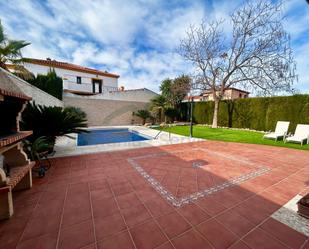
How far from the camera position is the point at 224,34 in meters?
12.5

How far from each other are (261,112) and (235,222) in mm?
12079

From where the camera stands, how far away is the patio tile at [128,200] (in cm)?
258

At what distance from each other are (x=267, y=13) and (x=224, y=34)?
2.97m

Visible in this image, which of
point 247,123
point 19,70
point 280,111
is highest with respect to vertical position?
point 19,70

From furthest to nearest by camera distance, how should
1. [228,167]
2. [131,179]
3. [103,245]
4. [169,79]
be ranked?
[169,79]
[228,167]
[131,179]
[103,245]

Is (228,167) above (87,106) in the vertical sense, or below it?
below

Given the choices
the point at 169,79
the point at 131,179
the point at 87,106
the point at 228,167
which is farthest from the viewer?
the point at 169,79

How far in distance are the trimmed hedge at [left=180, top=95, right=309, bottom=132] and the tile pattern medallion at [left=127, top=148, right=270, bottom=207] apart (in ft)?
25.4

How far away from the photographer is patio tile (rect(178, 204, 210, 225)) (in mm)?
2203

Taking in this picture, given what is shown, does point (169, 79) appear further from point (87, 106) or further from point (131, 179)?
point (131, 179)

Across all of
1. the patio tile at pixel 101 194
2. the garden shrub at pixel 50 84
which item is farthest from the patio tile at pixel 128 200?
the garden shrub at pixel 50 84

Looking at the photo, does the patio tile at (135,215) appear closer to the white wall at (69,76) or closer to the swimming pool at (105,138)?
the swimming pool at (105,138)

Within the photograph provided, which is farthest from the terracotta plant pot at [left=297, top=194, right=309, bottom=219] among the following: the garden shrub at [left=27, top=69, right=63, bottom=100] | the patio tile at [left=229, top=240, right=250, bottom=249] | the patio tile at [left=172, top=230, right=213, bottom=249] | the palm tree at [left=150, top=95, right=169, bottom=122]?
the garden shrub at [left=27, top=69, right=63, bottom=100]

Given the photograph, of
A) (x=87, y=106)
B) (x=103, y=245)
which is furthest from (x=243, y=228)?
(x=87, y=106)
